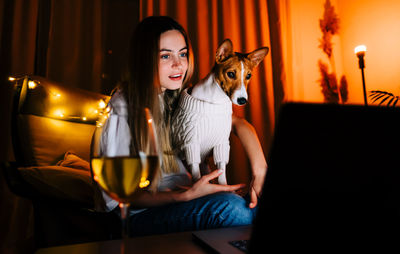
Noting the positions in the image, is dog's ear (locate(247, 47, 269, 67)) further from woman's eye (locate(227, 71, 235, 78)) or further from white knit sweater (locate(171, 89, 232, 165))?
white knit sweater (locate(171, 89, 232, 165))

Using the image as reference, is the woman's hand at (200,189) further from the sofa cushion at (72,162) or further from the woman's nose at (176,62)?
the sofa cushion at (72,162)

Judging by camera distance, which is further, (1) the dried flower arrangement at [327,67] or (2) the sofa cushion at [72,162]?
(1) the dried flower arrangement at [327,67]

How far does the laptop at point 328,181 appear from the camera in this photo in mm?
269

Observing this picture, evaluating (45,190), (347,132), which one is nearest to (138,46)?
(45,190)

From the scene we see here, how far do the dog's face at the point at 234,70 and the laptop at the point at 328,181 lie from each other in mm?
844

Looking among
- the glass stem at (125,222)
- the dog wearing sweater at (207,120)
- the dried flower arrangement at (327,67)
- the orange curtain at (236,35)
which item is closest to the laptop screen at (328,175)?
the glass stem at (125,222)

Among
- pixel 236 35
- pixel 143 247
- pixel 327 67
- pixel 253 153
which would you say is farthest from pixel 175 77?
pixel 327 67

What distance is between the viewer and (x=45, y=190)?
2.97 feet

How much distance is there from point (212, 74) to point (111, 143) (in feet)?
2.74

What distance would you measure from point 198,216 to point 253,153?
39 centimetres

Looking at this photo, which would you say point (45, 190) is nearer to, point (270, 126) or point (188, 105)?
point (188, 105)

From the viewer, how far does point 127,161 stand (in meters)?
0.38

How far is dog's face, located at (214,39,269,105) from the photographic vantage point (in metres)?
1.14

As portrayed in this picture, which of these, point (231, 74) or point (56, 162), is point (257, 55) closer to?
point (231, 74)
